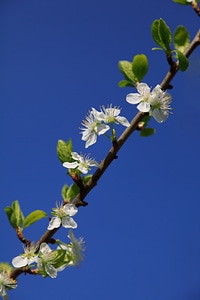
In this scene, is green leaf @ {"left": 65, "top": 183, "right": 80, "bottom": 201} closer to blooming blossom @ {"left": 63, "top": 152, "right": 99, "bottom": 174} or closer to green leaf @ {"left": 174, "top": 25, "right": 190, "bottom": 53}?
blooming blossom @ {"left": 63, "top": 152, "right": 99, "bottom": 174}

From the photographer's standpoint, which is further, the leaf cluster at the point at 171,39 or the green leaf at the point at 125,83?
the green leaf at the point at 125,83

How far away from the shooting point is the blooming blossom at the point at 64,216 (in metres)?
0.84

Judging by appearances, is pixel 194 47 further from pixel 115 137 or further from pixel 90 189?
pixel 90 189

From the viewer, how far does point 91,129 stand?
37.4 inches

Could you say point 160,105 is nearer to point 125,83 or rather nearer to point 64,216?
point 125,83

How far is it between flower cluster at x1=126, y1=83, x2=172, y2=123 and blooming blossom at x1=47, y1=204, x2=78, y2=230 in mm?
252

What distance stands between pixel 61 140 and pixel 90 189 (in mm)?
144

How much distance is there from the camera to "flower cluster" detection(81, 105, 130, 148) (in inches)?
35.1

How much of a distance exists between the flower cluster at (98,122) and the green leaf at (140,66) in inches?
3.5

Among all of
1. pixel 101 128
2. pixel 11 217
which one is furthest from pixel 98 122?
pixel 11 217

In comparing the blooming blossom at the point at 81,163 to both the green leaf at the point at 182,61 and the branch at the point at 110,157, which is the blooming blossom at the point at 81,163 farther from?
Result: the green leaf at the point at 182,61

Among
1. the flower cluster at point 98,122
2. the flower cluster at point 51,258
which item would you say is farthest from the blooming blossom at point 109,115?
the flower cluster at point 51,258

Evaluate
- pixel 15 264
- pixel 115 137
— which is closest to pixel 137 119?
pixel 115 137

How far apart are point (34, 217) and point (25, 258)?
0.09 metres
